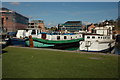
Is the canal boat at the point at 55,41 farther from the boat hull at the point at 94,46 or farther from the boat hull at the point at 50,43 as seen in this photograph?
the boat hull at the point at 94,46

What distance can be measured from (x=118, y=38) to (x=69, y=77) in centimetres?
4866

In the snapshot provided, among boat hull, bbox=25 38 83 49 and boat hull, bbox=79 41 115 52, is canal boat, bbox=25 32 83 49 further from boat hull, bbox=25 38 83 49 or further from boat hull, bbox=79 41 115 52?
boat hull, bbox=79 41 115 52

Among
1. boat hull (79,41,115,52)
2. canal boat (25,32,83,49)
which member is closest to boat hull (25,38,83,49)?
canal boat (25,32,83,49)

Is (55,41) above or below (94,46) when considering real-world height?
above

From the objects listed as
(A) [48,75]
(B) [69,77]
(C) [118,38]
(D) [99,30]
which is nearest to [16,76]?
(A) [48,75]

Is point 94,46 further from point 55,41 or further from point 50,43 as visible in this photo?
point 50,43

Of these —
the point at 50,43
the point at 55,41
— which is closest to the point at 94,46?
the point at 55,41

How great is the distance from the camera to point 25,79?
7.01 metres

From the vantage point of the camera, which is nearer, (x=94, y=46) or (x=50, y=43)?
(x=94, y=46)

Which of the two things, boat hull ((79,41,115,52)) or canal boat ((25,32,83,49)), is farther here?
canal boat ((25,32,83,49))

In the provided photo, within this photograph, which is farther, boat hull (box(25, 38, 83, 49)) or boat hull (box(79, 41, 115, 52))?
boat hull (box(25, 38, 83, 49))

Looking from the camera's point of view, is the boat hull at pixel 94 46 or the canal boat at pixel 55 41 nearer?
the boat hull at pixel 94 46

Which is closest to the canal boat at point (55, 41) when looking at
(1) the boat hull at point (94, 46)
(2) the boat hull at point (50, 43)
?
(2) the boat hull at point (50, 43)

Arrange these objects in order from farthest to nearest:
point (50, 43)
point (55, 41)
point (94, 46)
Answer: point (55, 41) → point (50, 43) → point (94, 46)
